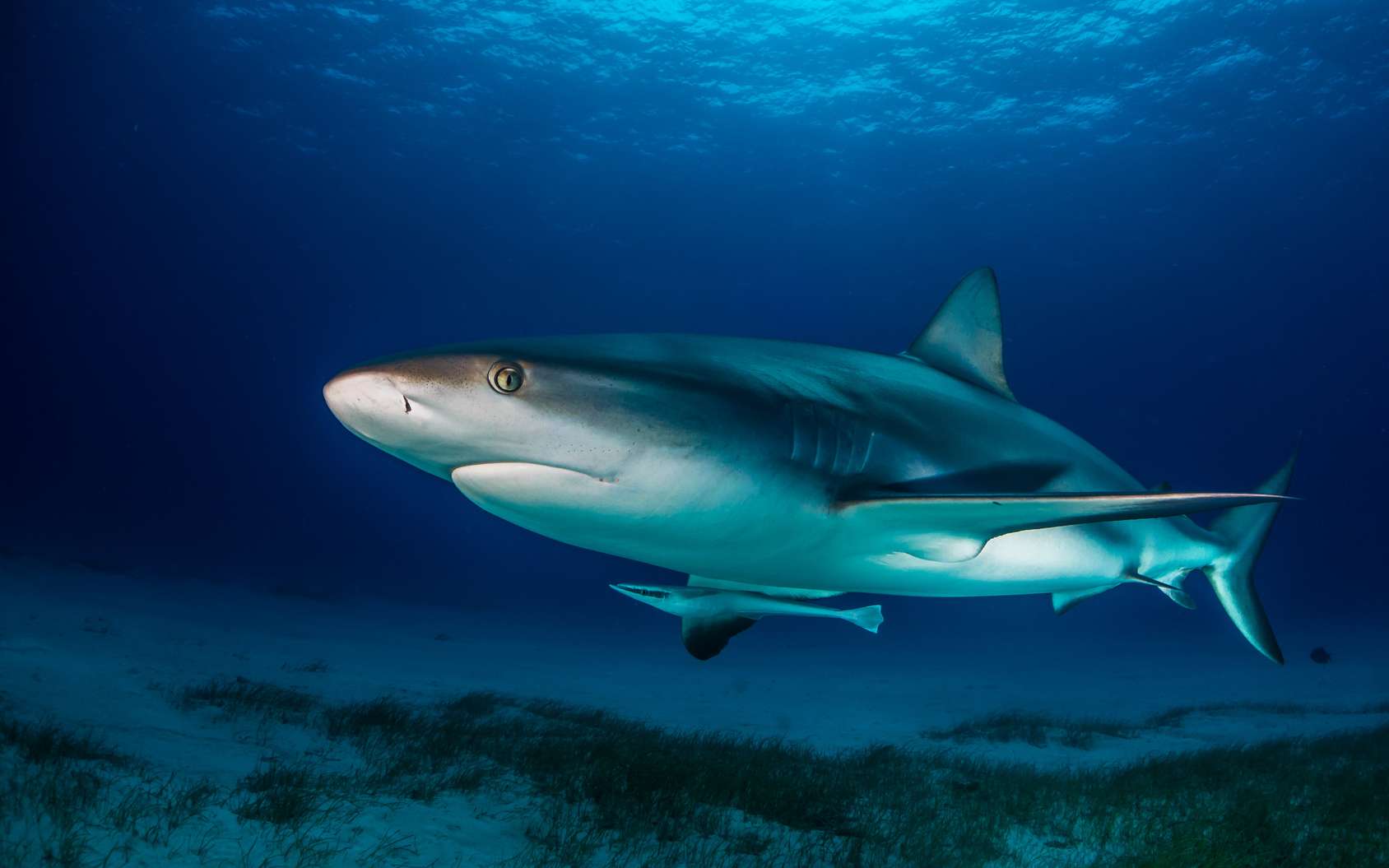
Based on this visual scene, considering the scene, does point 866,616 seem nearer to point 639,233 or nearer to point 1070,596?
point 1070,596

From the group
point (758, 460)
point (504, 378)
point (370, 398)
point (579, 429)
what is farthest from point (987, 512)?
point (370, 398)

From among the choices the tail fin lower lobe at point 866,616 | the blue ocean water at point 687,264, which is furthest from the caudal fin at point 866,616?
the blue ocean water at point 687,264

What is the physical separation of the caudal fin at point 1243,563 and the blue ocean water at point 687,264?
1.59 metres

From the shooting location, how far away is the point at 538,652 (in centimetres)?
2161

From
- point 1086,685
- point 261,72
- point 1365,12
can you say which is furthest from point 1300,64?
point 261,72

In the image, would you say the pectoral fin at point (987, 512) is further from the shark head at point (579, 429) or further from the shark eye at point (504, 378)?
the shark eye at point (504, 378)

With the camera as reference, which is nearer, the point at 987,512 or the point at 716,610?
the point at 987,512

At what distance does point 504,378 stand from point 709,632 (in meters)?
2.66

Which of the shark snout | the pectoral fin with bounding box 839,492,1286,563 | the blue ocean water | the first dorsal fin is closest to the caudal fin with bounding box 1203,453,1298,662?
the blue ocean water

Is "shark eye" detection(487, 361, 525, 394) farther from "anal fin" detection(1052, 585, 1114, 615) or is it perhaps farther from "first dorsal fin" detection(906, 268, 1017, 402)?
"anal fin" detection(1052, 585, 1114, 615)

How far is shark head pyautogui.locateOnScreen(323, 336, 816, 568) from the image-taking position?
2.00 m

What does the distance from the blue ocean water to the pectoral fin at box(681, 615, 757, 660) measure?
1269 millimetres

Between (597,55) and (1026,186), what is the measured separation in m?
27.5

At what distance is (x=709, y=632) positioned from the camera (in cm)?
422
